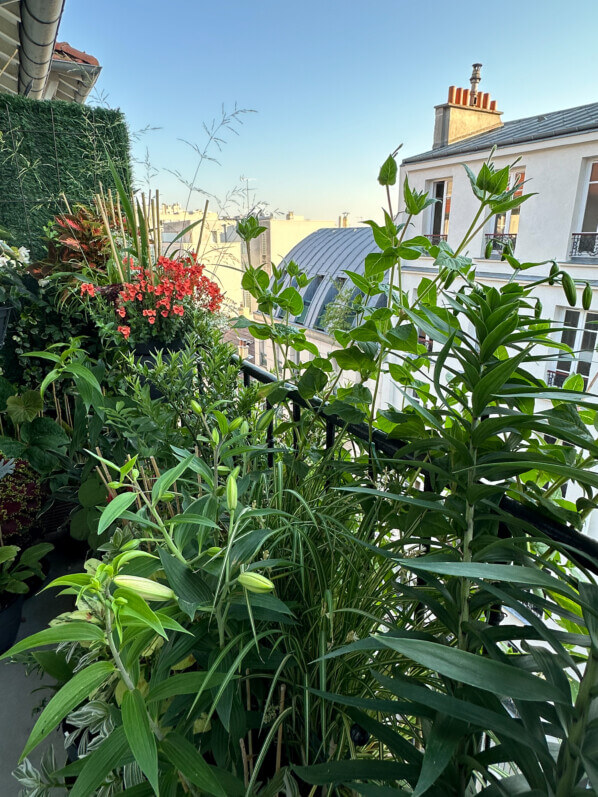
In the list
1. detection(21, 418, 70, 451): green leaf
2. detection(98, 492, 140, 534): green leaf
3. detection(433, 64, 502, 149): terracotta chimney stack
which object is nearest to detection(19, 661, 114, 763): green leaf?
detection(98, 492, 140, 534): green leaf

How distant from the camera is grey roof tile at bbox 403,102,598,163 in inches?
240

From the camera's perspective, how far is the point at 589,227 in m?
7.09

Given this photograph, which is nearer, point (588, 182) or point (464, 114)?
point (588, 182)

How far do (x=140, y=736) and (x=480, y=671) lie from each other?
0.26 m

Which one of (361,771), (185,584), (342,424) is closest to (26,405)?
(342,424)

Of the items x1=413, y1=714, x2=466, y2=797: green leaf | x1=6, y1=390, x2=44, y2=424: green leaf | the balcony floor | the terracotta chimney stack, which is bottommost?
the balcony floor

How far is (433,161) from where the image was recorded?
7.77 m

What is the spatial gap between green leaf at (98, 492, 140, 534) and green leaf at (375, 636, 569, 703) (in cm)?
24

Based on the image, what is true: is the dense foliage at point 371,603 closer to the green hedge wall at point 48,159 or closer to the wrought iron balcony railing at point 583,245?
the green hedge wall at point 48,159

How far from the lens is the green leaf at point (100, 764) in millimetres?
390

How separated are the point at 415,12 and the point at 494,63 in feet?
5.71

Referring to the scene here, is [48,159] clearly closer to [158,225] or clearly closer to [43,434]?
[158,225]

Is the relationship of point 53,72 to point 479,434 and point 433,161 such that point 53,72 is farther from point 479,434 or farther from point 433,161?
point 433,161

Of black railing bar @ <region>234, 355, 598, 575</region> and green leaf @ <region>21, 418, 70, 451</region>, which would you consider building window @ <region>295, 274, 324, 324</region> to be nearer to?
black railing bar @ <region>234, 355, 598, 575</region>
